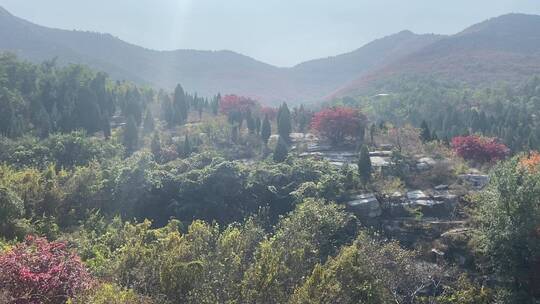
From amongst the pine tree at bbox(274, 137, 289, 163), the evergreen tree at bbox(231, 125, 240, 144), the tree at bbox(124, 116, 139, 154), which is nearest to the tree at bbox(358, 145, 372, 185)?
the pine tree at bbox(274, 137, 289, 163)

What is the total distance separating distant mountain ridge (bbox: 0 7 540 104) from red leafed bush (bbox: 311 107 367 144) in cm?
5874

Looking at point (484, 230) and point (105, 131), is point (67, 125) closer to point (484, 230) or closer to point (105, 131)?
point (105, 131)

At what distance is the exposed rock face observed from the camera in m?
25.2

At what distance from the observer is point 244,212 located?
27.2 meters

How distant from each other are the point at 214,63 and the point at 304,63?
37757mm

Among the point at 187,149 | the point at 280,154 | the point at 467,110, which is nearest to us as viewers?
the point at 280,154

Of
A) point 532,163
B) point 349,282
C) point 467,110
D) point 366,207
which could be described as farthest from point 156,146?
point 467,110

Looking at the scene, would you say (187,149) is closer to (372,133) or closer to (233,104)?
(372,133)

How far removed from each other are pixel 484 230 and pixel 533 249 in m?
1.97

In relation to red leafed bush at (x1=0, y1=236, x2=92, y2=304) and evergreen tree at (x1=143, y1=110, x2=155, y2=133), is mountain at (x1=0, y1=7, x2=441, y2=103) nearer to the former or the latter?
evergreen tree at (x1=143, y1=110, x2=155, y2=133)

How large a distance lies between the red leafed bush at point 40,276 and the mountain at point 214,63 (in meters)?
125

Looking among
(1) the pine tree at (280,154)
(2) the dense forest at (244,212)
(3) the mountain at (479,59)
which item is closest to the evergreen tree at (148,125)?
(2) the dense forest at (244,212)

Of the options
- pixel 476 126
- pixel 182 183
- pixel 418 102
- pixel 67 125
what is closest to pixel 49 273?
pixel 182 183

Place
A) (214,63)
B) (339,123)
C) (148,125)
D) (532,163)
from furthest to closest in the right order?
1. (214,63)
2. (148,125)
3. (339,123)
4. (532,163)
